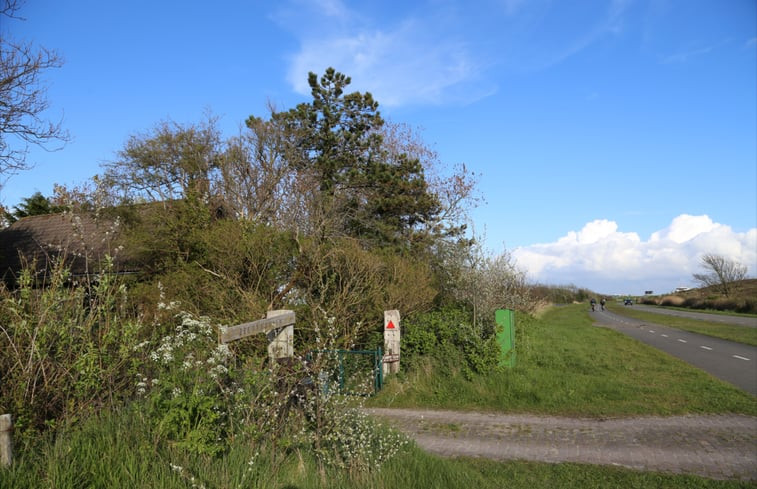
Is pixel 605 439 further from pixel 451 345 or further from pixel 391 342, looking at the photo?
pixel 391 342

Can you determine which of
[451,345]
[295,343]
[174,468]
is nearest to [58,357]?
[174,468]

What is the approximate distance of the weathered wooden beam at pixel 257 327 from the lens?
5.39 metres

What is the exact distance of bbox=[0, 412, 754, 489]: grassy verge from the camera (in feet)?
13.0

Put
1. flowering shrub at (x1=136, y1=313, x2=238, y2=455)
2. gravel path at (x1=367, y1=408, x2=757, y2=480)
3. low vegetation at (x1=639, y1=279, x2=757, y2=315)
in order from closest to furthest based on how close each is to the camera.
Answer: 1. flowering shrub at (x1=136, y1=313, x2=238, y2=455)
2. gravel path at (x1=367, y1=408, x2=757, y2=480)
3. low vegetation at (x1=639, y1=279, x2=757, y2=315)

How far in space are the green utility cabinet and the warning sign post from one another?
7.15 ft

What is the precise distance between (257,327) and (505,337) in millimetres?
6969

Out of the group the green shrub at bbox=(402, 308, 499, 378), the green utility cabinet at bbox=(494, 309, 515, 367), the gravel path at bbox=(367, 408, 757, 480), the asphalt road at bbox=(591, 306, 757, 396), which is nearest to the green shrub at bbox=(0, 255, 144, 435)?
the gravel path at bbox=(367, 408, 757, 480)

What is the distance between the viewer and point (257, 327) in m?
6.07

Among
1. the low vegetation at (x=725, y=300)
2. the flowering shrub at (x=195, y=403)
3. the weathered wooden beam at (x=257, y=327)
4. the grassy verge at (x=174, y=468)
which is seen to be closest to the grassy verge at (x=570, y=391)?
the weathered wooden beam at (x=257, y=327)

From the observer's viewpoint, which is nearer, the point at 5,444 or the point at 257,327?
the point at 5,444

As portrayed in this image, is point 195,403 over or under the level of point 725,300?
under

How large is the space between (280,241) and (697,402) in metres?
9.22

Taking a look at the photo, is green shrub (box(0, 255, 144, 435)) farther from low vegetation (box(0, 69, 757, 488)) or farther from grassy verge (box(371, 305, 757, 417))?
grassy verge (box(371, 305, 757, 417))

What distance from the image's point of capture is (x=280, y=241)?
1297 centimetres
